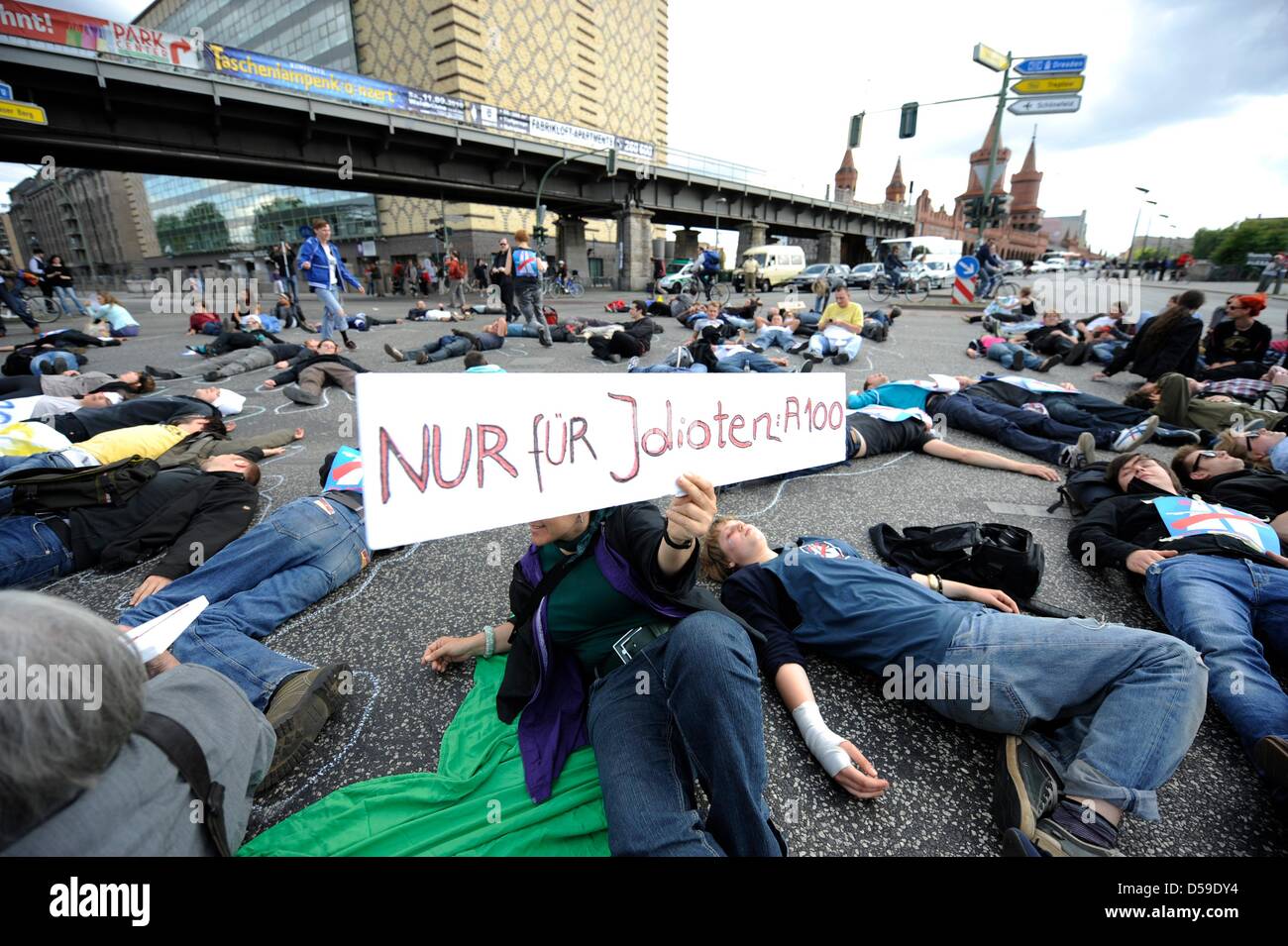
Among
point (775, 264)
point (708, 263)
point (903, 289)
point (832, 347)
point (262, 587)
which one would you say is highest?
point (775, 264)

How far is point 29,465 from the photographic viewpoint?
9.82 ft

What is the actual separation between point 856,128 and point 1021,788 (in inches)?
661

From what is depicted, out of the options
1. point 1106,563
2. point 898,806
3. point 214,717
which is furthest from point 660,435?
point 1106,563

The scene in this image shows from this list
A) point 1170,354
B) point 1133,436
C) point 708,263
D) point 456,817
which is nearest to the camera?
point 456,817

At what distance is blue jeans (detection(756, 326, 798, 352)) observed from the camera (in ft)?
29.9

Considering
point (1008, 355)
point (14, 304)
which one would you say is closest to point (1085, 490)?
point (1008, 355)

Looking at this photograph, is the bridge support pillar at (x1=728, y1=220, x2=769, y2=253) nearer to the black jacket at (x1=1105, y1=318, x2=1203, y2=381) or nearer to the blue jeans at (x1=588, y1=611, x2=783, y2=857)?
the black jacket at (x1=1105, y1=318, x2=1203, y2=381)

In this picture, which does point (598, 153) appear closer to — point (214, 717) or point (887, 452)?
point (887, 452)

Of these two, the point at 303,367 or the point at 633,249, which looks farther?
the point at 633,249

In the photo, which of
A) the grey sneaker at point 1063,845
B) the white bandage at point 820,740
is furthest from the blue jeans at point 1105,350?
the white bandage at point 820,740

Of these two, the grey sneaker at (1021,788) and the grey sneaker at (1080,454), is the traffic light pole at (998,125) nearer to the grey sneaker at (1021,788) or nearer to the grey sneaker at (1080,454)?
the grey sneaker at (1080,454)

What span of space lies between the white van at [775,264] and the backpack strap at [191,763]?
88.1 feet

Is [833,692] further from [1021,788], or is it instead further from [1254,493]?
[1254,493]

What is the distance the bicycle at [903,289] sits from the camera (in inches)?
768
